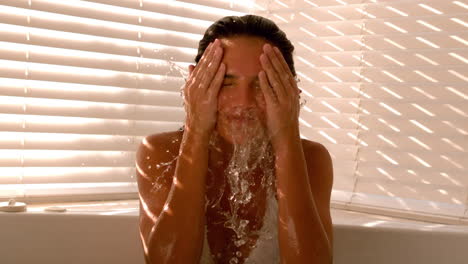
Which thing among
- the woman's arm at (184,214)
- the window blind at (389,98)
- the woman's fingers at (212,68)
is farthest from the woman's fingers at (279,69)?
the window blind at (389,98)

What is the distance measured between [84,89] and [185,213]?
2.09ft

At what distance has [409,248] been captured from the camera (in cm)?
158

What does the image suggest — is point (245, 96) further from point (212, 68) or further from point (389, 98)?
point (389, 98)

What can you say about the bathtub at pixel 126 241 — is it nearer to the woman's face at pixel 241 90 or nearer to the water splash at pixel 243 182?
the water splash at pixel 243 182

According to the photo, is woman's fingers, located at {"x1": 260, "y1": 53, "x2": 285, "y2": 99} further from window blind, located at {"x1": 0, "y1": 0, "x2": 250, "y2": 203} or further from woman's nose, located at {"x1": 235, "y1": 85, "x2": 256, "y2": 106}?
window blind, located at {"x1": 0, "y1": 0, "x2": 250, "y2": 203}

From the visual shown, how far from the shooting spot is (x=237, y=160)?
1606 mm

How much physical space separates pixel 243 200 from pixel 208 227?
0.11 meters

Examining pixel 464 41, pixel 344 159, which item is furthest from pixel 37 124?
pixel 464 41

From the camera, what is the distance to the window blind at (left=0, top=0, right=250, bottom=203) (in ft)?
5.81

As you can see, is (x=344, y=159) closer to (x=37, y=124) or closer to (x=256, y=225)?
(x=256, y=225)

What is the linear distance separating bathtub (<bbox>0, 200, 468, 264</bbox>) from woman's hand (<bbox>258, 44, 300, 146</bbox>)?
302mm

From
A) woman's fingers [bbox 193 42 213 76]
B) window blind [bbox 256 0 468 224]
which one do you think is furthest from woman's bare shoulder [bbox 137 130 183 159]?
window blind [bbox 256 0 468 224]

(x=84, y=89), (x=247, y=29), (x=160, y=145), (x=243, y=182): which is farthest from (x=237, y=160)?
(x=84, y=89)

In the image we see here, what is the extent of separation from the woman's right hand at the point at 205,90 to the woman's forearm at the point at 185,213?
0.11 ft
